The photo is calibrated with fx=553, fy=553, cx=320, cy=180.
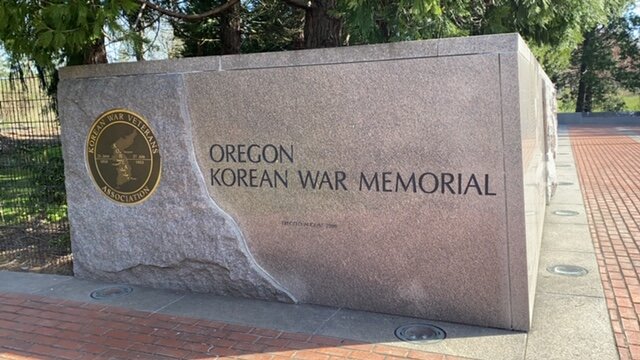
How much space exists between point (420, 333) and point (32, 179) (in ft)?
17.6

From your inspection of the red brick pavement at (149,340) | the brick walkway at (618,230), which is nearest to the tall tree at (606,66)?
the brick walkway at (618,230)

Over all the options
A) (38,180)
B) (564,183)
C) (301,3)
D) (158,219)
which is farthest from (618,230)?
(38,180)

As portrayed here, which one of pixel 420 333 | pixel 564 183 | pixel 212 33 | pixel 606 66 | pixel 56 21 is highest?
pixel 606 66

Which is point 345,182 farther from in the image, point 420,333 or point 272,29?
point 272,29

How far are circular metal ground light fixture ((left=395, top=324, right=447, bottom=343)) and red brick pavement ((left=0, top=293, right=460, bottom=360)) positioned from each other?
0.21 meters

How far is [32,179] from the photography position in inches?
273

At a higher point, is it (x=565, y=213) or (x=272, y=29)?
(x=272, y=29)

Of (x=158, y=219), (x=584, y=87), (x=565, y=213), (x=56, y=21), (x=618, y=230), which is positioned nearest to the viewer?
(x=56, y=21)

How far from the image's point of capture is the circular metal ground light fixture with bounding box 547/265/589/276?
5105 mm

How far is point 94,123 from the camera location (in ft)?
17.1

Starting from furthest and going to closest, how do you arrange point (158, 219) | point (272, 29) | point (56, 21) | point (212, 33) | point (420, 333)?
point (272, 29) → point (212, 33) → point (158, 219) → point (56, 21) → point (420, 333)

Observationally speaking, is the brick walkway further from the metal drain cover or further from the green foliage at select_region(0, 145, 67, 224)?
the green foliage at select_region(0, 145, 67, 224)

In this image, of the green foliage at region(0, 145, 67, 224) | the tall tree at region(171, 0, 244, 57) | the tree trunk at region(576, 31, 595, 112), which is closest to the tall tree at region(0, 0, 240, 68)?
the green foliage at region(0, 145, 67, 224)

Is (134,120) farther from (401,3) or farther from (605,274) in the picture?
(605,274)
